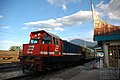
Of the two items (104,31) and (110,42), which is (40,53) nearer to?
(110,42)

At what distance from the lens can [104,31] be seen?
723 inches

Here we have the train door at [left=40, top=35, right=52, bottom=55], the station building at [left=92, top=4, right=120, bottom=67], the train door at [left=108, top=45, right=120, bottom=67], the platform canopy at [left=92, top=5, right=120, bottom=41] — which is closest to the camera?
the train door at [left=40, top=35, right=52, bottom=55]

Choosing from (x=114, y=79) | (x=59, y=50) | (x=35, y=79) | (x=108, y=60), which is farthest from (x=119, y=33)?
(x=35, y=79)

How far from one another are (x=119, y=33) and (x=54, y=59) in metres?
7.18

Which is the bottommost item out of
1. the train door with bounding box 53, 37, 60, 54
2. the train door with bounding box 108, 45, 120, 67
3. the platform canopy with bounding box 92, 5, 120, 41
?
the train door with bounding box 108, 45, 120, 67

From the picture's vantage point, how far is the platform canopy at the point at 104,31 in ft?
55.0

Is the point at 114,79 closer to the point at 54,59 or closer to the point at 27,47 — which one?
the point at 54,59

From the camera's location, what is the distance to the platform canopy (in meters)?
16.8

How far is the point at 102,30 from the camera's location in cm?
1869

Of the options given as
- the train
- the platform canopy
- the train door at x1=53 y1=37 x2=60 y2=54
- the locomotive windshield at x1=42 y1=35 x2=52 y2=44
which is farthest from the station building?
the locomotive windshield at x1=42 y1=35 x2=52 y2=44

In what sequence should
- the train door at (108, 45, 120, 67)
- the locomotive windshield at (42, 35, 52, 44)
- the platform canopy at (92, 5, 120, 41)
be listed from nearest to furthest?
the locomotive windshield at (42, 35, 52, 44), the platform canopy at (92, 5, 120, 41), the train door at (108, 45, 120, 67)

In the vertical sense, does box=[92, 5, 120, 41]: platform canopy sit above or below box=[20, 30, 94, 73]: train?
above

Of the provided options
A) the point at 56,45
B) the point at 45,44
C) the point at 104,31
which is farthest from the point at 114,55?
the point at 45,44

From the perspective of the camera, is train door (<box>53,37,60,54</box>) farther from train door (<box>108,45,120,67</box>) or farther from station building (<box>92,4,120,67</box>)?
train door (<box>108,45,120,67</box>)
